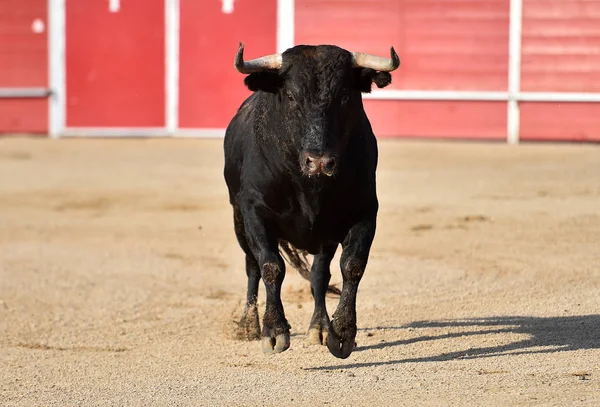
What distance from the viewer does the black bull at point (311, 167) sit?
5.33 m

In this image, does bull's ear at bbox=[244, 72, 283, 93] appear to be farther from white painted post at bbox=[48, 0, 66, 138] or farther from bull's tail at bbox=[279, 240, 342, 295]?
white painted post at bbox=[48, 0, 66, 138]

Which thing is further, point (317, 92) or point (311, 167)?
point (317, 92)

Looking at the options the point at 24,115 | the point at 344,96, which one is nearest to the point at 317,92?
the point at 344,96

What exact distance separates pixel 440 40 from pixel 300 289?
8.03 m

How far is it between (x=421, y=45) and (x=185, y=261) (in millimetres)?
7015

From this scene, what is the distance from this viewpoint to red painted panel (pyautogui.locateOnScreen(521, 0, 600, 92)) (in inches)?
589

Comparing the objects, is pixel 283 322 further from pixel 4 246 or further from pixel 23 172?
pixel 23 172

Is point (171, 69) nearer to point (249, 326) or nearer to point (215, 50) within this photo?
point (215, 50)

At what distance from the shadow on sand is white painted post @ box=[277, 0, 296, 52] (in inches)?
358

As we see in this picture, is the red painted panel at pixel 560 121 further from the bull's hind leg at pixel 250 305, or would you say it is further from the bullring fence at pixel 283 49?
the bull's hind leg at pixel 250 305

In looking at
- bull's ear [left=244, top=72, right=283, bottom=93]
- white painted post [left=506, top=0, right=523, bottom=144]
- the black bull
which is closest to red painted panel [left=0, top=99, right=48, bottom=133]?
white painted post [left=506, top=0, right=523, bottom=144]

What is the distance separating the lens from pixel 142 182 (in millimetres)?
12797

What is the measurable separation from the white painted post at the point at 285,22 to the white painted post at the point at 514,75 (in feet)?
8.59

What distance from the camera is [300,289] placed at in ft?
25.9
